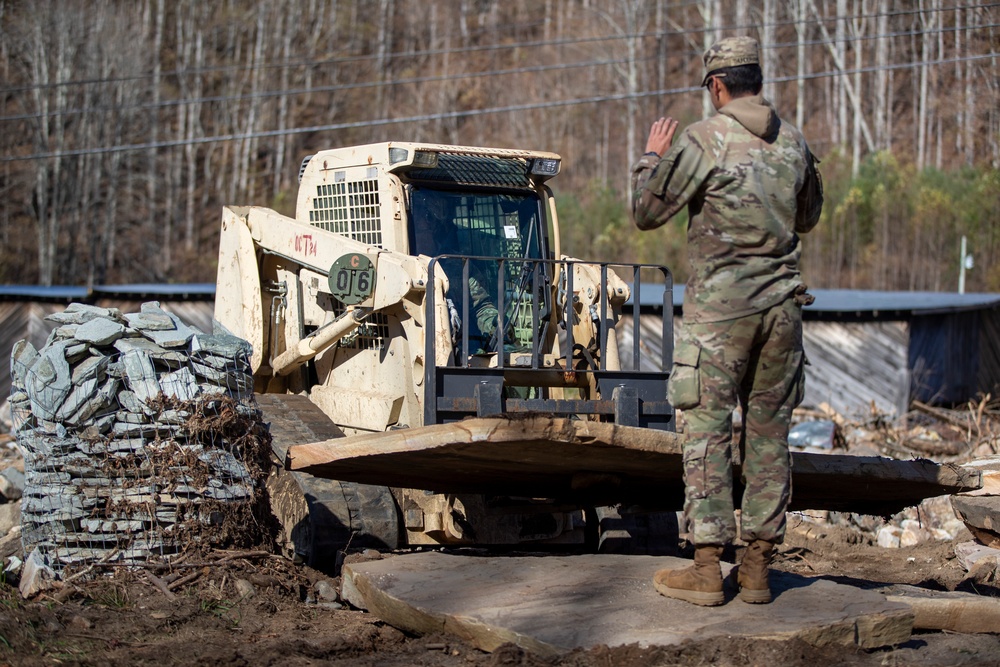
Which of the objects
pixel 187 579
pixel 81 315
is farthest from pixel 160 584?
pixel 81 315

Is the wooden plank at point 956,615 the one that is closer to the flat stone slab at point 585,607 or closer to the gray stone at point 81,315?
the flat stone slab at point 585,607

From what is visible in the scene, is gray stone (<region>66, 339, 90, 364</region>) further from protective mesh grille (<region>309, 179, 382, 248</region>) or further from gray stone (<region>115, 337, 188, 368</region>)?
protective mesh grille (<region>309, 179, 382, 248</region>)

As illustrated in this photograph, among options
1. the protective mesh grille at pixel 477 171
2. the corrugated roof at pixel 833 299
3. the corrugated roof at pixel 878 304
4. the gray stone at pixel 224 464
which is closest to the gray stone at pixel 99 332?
the gray stone at pixel 224 464

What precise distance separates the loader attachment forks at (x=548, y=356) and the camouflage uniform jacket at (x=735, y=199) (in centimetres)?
119

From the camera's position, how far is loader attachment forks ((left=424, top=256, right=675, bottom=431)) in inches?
259

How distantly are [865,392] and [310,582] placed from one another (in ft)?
52.5

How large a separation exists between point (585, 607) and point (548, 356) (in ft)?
8.69

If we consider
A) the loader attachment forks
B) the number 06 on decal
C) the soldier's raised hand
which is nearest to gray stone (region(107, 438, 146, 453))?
the loader attachment forks

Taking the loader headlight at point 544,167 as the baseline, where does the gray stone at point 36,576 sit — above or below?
below

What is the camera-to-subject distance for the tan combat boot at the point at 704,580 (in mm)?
5246

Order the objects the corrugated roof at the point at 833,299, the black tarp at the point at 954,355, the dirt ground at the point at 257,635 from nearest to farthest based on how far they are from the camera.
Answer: the dirt ground at the point at 257,635, the corrugated roof at the point at 833,299, the black tarp at the point at 954,355

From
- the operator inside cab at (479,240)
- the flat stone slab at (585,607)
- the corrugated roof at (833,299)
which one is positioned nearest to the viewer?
the flat stone slab at (585,607)

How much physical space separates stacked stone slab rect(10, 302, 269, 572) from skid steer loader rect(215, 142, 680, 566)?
726 mm

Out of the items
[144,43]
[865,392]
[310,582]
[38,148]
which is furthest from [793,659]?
[144,43]
